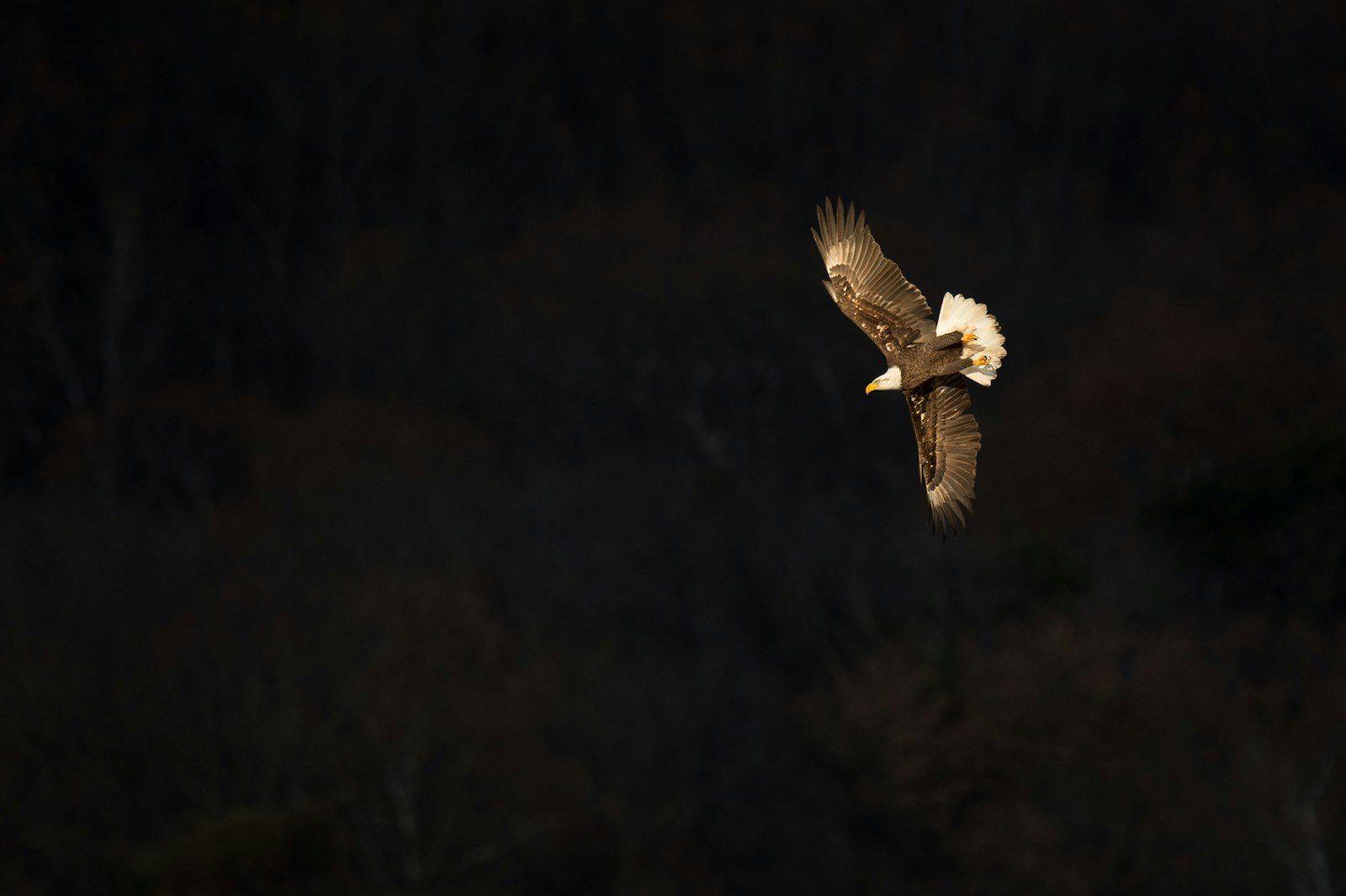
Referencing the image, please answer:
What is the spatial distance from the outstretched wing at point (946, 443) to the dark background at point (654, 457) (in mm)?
18555

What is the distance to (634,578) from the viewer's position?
47.4 m

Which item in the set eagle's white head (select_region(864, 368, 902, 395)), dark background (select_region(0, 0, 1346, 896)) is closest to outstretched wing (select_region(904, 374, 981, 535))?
eagle's white head (select_region(864, 368, 902, 395))

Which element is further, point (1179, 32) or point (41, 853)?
point (1179, 32)

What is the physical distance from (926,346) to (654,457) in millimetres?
40418

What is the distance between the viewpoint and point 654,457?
185 ft

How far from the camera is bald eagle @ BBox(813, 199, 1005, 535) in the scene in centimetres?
1584

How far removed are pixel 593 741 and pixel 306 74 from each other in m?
31.5

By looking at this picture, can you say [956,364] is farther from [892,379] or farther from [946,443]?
[946,443]

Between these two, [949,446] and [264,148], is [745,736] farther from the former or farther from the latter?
[264,148]

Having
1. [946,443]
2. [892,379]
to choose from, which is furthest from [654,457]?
[892,379]

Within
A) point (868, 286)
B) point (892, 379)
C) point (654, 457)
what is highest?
point (654, 457)

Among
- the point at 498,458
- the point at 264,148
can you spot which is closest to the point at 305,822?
the point at 498,458

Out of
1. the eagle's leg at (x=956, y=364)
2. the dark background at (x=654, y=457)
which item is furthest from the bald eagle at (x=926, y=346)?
the dark background at (x=654, y=457)

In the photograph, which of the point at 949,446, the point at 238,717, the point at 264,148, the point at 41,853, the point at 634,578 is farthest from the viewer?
the point at 264,148
